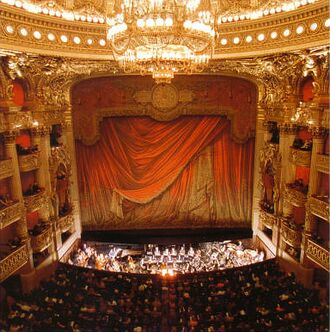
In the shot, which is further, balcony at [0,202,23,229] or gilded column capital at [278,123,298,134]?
gilded column capital at [278,123,298,134]

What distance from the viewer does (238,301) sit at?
8234 millimetres

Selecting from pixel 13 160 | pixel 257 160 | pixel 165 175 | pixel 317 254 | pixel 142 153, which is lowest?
pixel 317 254

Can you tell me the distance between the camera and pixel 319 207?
8.35 m

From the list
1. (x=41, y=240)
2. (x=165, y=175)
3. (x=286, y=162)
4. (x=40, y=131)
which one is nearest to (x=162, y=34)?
(x=40, y=131)

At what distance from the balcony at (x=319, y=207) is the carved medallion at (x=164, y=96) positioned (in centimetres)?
571

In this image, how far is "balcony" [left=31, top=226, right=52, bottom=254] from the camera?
30.8 ft

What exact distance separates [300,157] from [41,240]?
25.7 ft

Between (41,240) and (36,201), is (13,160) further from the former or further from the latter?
(41,240)

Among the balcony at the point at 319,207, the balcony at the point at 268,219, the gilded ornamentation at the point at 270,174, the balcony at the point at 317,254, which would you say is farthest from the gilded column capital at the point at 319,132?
the balcony at the point at 268,219

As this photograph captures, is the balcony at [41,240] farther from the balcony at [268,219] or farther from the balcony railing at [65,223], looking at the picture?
the balcony at [268,219]

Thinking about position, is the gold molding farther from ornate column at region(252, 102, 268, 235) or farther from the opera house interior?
ornate column at region(252, 102, 268, 235)

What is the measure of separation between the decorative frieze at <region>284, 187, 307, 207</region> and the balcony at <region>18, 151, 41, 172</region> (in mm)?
7471

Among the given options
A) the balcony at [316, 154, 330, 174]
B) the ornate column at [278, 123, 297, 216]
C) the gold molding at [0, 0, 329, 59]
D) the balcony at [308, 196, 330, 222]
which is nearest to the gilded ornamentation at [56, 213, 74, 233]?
the gold molding at [0, 0, 329, 59]

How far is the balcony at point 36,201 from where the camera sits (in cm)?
913
